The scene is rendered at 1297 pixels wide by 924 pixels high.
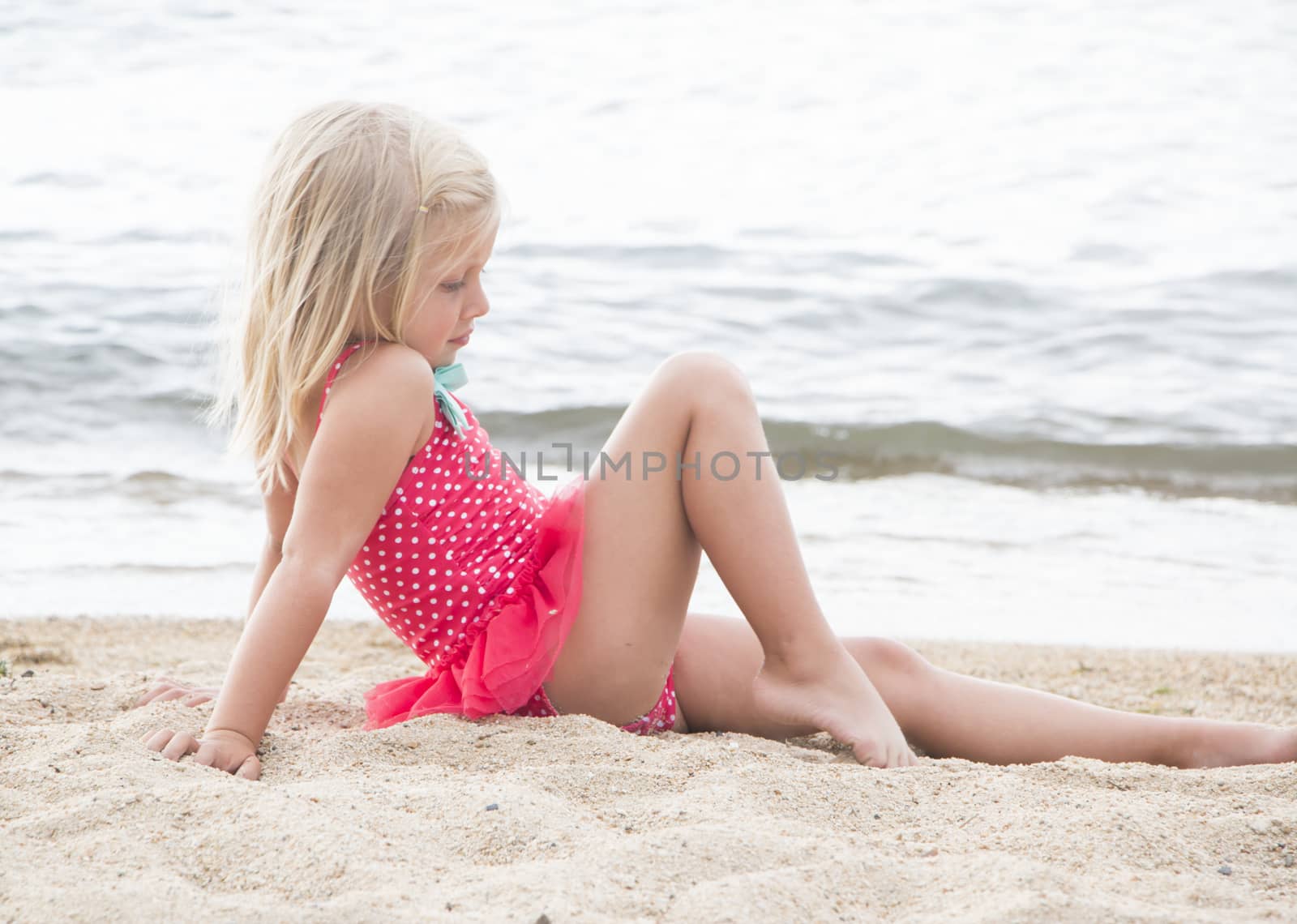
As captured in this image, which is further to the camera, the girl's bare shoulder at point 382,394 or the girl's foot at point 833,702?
the girl's foot at point 833,702

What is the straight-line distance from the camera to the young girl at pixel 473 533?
2.17 metres

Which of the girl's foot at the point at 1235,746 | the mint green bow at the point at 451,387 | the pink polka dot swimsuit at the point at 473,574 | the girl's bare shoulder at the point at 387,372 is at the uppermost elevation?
the girl's bare shoulder at the point at 387,372

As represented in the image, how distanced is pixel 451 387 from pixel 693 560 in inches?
23.4

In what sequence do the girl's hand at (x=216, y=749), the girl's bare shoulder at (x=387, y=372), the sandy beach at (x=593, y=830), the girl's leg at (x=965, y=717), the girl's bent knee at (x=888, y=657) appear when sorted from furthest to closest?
1. the girl's bent knee at (x=888, y=657)
2. the girl's leg at (x=965, y=717)
3. the girl's bare shoulder at (x=387, y=372)
4. the girl's hand at (x=216, y=749)
5. the sandy beach at (x=593, y=830)

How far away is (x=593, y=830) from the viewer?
182 cm

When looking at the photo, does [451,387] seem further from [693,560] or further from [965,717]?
[965,717]

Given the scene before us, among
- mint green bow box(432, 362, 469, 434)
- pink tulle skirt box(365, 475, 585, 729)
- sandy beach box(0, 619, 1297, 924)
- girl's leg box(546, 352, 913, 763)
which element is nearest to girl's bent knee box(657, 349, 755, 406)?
girl's leg box(546, 352, 913, 763)

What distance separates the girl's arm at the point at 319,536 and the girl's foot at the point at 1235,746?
1.65 m

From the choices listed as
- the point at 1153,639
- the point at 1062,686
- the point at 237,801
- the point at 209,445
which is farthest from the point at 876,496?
the point at 237,801

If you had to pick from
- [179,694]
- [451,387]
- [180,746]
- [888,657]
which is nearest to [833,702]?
[888,657]

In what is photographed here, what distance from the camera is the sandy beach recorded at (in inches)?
61.5

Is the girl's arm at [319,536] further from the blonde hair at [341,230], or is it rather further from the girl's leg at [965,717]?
the girl's leg at [965,717]

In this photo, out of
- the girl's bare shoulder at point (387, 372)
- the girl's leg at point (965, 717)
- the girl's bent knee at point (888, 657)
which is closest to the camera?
the girl's bare shoulder at point (387, 372)

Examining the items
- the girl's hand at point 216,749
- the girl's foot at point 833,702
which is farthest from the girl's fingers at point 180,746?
the girl's foot at point 833,702
